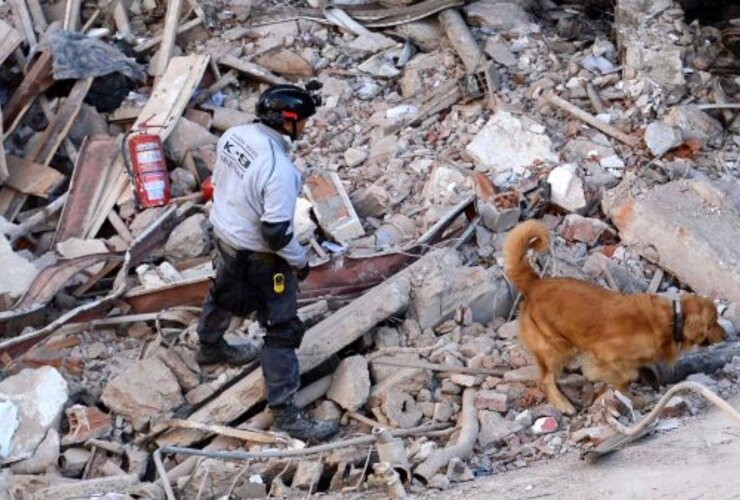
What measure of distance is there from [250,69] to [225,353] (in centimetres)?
377

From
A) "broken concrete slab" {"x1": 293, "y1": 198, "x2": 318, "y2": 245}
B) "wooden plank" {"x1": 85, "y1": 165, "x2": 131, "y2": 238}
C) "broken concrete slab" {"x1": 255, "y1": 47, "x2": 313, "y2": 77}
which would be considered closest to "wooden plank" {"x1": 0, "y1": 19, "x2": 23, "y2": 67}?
"wooden plank" {"x1": 85, "y1": 165, "x2": 131, "y2": 238}

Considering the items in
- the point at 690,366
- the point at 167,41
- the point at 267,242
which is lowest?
the point at 690,366

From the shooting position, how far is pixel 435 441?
7062 mm

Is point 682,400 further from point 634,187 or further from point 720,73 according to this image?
point 720,73

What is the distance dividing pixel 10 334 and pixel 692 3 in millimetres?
6708

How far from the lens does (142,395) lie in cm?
760

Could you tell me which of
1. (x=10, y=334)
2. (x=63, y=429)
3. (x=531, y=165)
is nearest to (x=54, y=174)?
(x=10, y=334)

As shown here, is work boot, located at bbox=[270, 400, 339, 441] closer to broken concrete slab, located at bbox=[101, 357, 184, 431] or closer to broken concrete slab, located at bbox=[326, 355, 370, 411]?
broken concrete slab, located at bbox=[326, 355, 370, 411]

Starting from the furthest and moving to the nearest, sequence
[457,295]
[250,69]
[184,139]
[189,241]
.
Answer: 1. [250,69]
2. [184,139]
3. [189,241]
4. [457,295]

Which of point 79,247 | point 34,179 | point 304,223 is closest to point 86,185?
point 34,179

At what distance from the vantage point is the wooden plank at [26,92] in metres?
10.2

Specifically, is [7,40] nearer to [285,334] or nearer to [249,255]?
[249,255]

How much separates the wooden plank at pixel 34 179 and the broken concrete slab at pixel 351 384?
3.41 meters

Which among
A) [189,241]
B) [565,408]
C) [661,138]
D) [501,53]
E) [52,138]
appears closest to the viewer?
[565,408]
